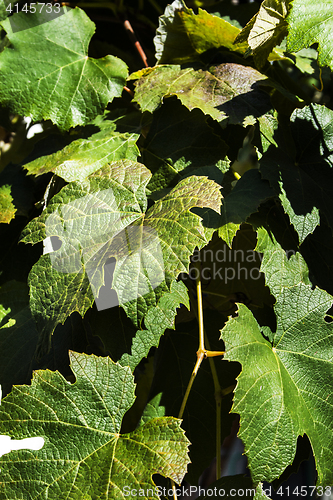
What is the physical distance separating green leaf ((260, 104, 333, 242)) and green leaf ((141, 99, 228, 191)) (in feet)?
0.39

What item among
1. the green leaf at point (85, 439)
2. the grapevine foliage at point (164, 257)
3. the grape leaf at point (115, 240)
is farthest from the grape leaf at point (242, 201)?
the green leaf at point (85, 439)

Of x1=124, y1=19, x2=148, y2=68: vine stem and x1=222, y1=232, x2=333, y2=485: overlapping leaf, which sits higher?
x1=124, y1=19, x2=148, y2=68: vine stem

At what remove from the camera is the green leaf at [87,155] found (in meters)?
0.79

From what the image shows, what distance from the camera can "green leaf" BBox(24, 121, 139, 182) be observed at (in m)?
0.79

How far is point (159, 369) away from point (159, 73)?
2.17 feet

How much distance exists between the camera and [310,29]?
682 mm

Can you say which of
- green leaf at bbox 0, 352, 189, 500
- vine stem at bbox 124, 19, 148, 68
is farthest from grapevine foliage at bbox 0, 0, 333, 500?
vine stem at bbox 124, 19, 148, 68

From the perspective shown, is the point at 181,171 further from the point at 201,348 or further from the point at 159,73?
the point at 201,348

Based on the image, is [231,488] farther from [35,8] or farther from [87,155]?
[35,8]

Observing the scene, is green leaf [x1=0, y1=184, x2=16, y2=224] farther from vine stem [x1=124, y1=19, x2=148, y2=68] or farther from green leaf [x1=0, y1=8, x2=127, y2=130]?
vine stem [x1=124, y1=19, x2=148, y2=68]

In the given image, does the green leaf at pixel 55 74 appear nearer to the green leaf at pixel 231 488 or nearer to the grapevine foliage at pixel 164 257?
the grapevine foliage at pixel 164 257

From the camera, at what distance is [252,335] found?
75 cm

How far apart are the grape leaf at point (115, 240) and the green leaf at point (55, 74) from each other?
0.19 meters

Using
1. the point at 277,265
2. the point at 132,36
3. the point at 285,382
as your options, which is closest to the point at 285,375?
the point at 285,382
